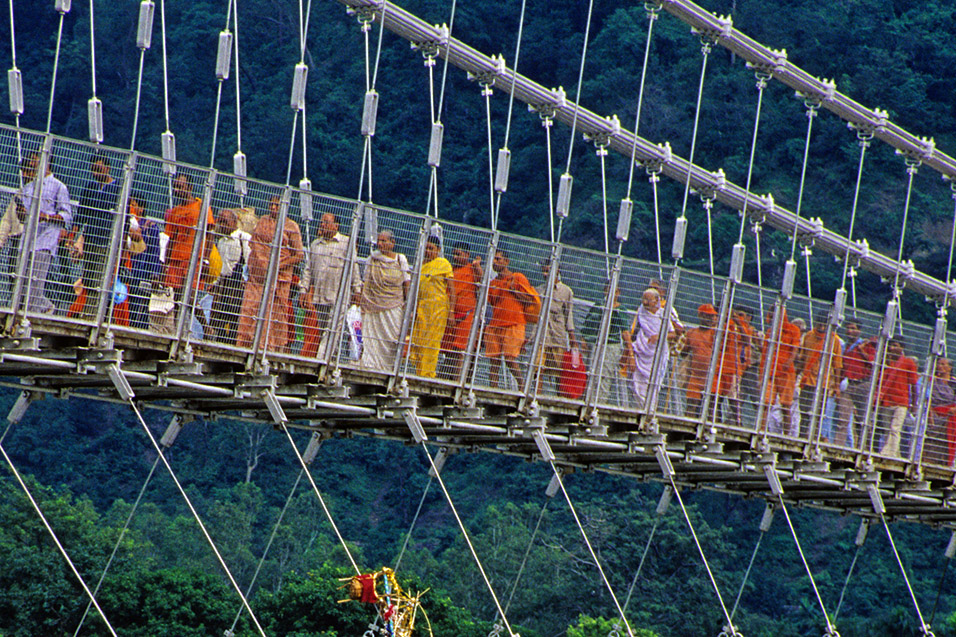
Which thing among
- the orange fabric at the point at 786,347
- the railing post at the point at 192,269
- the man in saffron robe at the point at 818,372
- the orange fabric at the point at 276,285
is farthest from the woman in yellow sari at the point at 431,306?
the man in saffron robe at the point at 818,372

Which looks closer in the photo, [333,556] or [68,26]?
[333,556]

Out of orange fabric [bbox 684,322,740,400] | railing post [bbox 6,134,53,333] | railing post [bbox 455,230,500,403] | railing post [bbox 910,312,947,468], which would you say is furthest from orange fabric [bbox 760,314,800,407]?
railing post [bbox 6,134,53,333]

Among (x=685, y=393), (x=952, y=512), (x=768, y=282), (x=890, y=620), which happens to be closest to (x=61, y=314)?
(x=685, y=393)

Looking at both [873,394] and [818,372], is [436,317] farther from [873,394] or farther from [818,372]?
[873,394]

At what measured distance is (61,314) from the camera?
15656 mm

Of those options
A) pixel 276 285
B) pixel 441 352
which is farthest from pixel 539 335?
pixel 276 285

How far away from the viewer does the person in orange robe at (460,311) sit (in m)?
18.3

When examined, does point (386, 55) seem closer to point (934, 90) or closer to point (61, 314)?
point (934, 90)

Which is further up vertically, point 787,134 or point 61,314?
point 787,134

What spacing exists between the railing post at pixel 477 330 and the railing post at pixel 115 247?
3825 mm

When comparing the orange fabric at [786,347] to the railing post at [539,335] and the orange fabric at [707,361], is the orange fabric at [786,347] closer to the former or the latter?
the orange fabric at [707,361]

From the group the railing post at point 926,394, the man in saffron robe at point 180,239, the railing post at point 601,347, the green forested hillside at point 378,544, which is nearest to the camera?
the man in saffron robe at point 180,239

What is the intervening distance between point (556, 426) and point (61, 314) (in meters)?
5.87

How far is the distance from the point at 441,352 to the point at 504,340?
638mm
